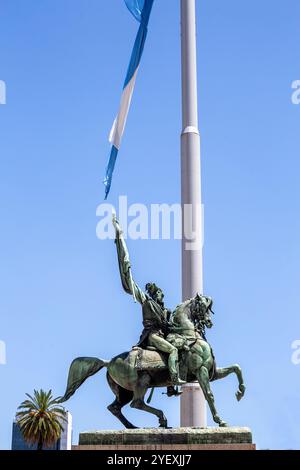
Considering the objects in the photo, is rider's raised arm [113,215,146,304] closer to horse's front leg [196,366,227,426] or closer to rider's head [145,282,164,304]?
rider's head [145,282,164,304]

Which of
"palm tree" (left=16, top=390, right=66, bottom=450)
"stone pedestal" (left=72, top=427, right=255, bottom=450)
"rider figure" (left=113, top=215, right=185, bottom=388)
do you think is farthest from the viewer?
"palm tree" (left=16, top=390, right=66, bottom=450)

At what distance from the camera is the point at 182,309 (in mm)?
22859

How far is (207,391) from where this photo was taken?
71.1ft

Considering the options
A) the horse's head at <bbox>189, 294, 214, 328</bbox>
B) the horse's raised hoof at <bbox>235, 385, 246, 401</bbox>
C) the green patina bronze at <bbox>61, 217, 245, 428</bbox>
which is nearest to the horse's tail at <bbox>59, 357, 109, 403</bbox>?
the green patina bronze at <bbox>61, 217, 245, 428</bbox>

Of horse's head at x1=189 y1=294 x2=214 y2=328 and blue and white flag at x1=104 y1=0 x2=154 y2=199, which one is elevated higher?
blue and white flag at x1=104 y1=0 x2=154 y2=199

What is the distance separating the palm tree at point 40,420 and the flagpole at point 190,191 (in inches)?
972

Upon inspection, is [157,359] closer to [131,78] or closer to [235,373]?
[235,373]

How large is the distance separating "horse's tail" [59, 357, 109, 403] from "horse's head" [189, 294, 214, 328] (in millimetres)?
2549

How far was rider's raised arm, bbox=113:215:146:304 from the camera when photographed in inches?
896

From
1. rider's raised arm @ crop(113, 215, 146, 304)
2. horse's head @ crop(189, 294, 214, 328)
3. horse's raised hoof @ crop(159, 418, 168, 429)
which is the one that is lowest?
horse's raised hoof @ crop(159, 418, 168, 429)

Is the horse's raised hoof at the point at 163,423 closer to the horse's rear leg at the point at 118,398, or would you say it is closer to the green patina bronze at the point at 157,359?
the green patina bronze at the point at 157,359

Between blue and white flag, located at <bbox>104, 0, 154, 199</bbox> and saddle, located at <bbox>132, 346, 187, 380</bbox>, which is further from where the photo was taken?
blue and white flag, located at <bbox>104, 0, 154, 199</bbox>
